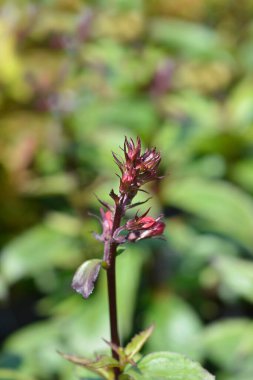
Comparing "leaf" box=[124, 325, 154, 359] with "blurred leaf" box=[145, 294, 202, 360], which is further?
"blurred leaf" box=[145, 294, 202, 360]

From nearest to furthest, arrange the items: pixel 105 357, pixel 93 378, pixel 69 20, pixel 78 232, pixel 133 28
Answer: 1. pixel 105 357
2. pixel 93 378
3. pixel 78 232
4. pixel 69 20
5. pixel 133 28

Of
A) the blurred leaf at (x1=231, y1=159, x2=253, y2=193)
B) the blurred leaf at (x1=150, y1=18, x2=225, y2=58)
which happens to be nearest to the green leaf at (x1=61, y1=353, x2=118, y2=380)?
the blurred leaf at (x1=231, y1=159, x2=253, y2=193)

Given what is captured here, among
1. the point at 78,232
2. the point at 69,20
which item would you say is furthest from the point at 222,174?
the point at 69,20

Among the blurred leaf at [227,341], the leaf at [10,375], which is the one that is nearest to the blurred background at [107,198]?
the blurred leaf at [227,341]

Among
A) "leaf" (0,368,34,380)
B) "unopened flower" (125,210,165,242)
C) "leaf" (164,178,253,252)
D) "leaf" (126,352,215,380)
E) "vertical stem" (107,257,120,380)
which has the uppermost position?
"leaf" (164,178,253,252)

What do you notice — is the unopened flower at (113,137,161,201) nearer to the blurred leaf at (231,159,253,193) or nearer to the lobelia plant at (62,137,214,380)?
the lobelia plant at (62,137,214,380)

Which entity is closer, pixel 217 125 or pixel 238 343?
pixel 238 343

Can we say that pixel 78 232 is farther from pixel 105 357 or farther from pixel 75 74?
pixel 105 357

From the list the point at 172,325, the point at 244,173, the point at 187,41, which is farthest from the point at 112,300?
the point at 187,41
